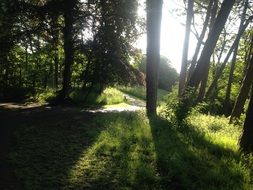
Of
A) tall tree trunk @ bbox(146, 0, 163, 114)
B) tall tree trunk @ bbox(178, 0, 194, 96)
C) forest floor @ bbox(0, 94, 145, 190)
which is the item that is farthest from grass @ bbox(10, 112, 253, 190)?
tall tree trunk @ bbox(178, 0, 194, 96)

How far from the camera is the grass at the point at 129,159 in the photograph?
25.6 ft

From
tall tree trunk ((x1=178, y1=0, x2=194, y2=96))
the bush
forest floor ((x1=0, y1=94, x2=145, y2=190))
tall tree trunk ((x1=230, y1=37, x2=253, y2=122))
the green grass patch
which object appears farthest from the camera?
the green grass patch

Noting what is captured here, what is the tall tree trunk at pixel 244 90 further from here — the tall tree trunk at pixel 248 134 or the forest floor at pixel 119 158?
the tall tree trunk at pixel 248 134

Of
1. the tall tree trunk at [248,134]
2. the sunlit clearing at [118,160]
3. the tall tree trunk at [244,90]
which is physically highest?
the tall tree trunk at [244,90]

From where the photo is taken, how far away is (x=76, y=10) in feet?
69.5

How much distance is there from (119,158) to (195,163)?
1.84 meters

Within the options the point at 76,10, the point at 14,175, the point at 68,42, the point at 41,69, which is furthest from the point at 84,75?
the point at 14,175

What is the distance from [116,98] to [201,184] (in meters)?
20.7

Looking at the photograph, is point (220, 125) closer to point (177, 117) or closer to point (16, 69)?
point (177, 117)

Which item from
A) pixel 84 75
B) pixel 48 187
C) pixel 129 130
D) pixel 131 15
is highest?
pixel 131 15

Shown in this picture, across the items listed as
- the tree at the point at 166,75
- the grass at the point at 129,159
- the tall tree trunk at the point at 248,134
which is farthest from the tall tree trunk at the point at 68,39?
the tree at the point at 166,75

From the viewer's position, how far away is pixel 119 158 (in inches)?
361

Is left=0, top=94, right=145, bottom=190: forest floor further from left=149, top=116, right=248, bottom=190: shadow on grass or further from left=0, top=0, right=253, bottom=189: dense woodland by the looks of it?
left=149, top=116, right=248, bottom=190: shadow on grass

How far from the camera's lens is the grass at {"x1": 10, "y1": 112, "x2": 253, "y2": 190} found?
7809 millimetres
